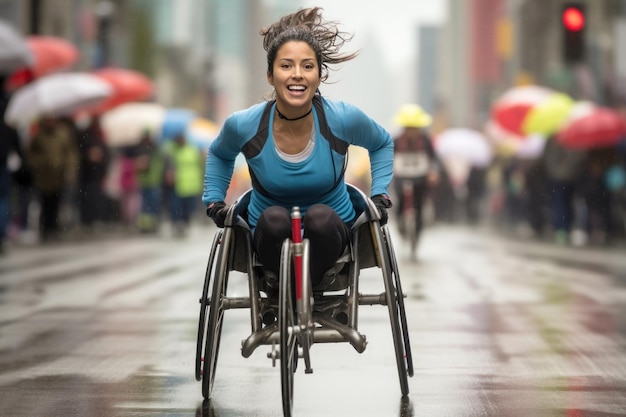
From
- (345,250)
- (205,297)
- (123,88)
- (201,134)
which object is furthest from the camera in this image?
(201,134)

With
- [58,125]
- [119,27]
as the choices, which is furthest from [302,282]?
[119,27]

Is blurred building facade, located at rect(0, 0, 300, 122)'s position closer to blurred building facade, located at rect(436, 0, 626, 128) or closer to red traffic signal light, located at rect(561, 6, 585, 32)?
red traffic signal light, located at rect(561, 6, 585, 32)

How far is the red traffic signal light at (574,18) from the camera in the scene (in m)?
16.9

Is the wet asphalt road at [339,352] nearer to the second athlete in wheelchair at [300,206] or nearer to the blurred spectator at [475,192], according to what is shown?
the second athlete in wheelchair at [300,206]

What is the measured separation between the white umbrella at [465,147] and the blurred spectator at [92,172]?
11.5m

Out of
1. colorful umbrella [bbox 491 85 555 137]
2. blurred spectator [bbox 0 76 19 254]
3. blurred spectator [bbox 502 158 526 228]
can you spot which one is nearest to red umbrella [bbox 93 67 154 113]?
colorful umbrella [bbox 491 85 555 137]

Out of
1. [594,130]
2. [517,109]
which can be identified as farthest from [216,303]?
[517,109]

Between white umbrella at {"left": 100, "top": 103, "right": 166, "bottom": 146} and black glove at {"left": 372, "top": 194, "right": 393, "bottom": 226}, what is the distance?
23.2 m

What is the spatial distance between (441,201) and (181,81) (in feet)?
172

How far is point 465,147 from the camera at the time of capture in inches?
1442

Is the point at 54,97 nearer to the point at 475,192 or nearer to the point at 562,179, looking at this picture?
the point at 562,179

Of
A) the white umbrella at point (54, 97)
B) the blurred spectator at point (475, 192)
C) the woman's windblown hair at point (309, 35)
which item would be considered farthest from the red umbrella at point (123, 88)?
the woman's windblown hair at point (309, 35)

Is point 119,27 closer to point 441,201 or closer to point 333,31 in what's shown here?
point 441,201

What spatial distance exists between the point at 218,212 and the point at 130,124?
2417cm
